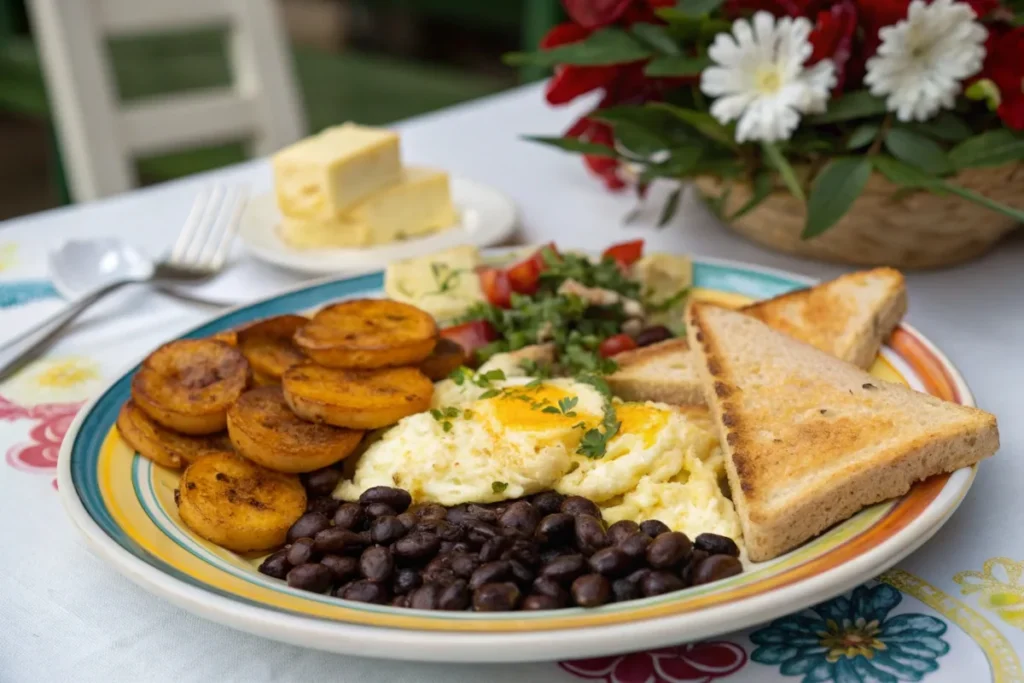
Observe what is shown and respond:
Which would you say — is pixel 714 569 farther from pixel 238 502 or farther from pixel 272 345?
pixel 272 345

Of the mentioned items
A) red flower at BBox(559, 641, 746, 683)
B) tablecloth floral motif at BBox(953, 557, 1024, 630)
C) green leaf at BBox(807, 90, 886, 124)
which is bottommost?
tablecloth floral motif at BBox(953, 557, 1024, 630)

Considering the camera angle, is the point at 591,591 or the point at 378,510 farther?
the point at 378,510

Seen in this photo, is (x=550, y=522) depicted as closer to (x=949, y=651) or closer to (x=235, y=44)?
(x=949, y=651)

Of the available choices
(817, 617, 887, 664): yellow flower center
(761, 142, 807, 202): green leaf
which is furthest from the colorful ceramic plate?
(761, 142, 807, 202): green leaf

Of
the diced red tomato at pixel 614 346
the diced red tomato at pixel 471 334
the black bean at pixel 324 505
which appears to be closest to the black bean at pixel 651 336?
the diced red tomato at pixel 614 346

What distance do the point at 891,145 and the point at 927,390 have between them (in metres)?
0.66

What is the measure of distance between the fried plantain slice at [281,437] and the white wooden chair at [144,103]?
9.09ft

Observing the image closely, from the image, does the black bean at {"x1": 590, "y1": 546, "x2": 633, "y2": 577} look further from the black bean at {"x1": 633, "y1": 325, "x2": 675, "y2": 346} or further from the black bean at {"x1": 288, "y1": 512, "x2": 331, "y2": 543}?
the black bean at {"x1": 633, "y1": 325, "x2": 675, "y2": 346}

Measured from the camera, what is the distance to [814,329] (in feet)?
6.64

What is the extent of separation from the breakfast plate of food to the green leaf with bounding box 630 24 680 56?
0.69 m

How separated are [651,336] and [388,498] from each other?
2.72 ft

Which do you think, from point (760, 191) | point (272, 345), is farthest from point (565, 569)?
point (760, 191)

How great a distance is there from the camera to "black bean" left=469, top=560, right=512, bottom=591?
4.32 feet

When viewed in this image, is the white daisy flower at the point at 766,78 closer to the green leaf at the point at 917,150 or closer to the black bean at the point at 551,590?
the green leaf at the point at 917,150
